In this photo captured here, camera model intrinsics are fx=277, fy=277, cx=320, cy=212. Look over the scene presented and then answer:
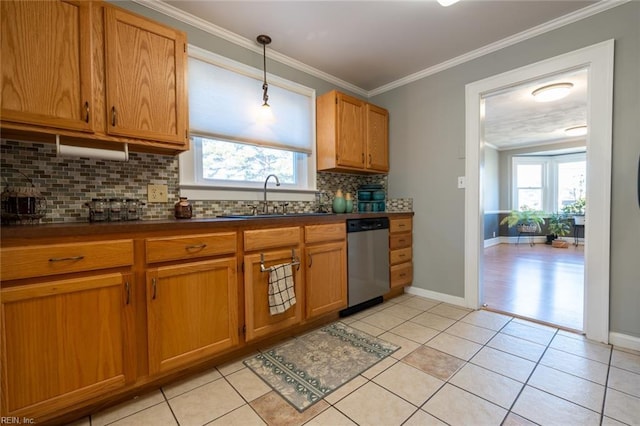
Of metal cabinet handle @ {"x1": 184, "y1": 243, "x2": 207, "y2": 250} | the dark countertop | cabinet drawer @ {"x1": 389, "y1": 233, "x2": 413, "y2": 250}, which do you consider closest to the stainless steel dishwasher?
cabinet drawer @ {"x1": 389, "y1": 233, "x2": 413, "y2": 250}

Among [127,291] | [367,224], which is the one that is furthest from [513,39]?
[127,291]

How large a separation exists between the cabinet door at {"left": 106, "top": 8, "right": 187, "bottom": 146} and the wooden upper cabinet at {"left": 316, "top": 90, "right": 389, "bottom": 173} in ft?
4.69

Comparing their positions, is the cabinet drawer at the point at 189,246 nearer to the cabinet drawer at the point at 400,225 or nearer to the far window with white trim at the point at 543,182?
the cabinet drawer at the point at 400,225

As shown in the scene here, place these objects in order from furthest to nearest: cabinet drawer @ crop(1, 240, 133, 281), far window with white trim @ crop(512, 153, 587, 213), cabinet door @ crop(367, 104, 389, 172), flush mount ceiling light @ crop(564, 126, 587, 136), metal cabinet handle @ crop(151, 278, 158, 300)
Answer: far window with white trim @ crop(512, 153, 587, 213) → flush mount ceiling light @ crop(564, 126, 587, 136) → cabinet door @ crop(367, 104, 389, 172) → metal cabinet handle @ crop(151, 278, 158, 300) → cabinet drawer @ crop(1, 240, 133, 281)

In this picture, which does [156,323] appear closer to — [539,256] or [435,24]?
[435,24]

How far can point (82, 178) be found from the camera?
1688 mm

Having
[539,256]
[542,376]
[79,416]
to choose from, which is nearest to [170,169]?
[79,416]

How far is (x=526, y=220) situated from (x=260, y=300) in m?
7.70

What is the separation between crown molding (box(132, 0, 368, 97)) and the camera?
6.37 feet

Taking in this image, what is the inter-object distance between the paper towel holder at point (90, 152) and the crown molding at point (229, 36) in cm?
106

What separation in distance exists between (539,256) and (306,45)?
18.9ft

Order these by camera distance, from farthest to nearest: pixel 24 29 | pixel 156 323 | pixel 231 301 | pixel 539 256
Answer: pixel 539 256, pixel 231 301, pixel 156 323, pixel 24 29

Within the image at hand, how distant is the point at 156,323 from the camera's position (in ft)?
4.79

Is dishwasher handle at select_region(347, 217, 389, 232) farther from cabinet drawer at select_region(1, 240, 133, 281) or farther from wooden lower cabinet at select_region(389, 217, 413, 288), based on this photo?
cabinet drawer at select_region(1, 240, 133, 281)
